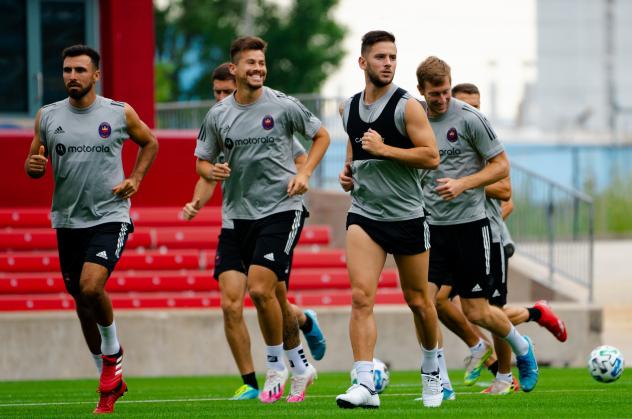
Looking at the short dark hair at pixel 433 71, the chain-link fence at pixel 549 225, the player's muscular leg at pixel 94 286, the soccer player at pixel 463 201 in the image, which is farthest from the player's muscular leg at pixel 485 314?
the chain-link fence at pixel 549 225

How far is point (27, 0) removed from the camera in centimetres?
2133

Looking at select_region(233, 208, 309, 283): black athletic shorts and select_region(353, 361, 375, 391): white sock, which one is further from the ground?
select_region(233, 208, 309, 283): black athletic shorts

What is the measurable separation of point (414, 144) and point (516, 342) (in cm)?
232

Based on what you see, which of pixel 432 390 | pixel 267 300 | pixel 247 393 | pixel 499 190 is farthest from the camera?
pixel 499 190

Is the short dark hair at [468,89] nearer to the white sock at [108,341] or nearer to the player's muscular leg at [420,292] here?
the player's muscular leg at [420,292]

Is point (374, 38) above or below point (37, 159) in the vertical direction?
above

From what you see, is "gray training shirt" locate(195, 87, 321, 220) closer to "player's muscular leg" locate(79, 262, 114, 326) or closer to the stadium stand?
"player's muscular leg" locate(79, 262, 114, 326)

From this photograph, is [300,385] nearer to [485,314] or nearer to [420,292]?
[485,314]

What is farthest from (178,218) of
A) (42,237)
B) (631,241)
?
(631,241)

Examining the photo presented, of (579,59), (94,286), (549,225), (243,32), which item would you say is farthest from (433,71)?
(579,59)

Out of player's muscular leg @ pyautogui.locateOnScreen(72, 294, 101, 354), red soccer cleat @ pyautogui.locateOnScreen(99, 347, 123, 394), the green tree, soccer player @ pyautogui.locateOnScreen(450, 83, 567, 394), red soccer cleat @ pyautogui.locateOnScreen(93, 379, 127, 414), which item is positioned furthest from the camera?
the green tree

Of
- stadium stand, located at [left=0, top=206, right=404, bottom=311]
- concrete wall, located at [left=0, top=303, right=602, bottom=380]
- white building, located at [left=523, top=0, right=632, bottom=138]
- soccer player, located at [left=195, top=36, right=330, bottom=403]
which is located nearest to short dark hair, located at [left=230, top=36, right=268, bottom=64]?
soccer player, located at [left=195, top=36, right=330, bottom=403]

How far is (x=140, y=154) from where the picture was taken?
10.8m

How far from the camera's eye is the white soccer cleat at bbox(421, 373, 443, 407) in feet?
31.8
